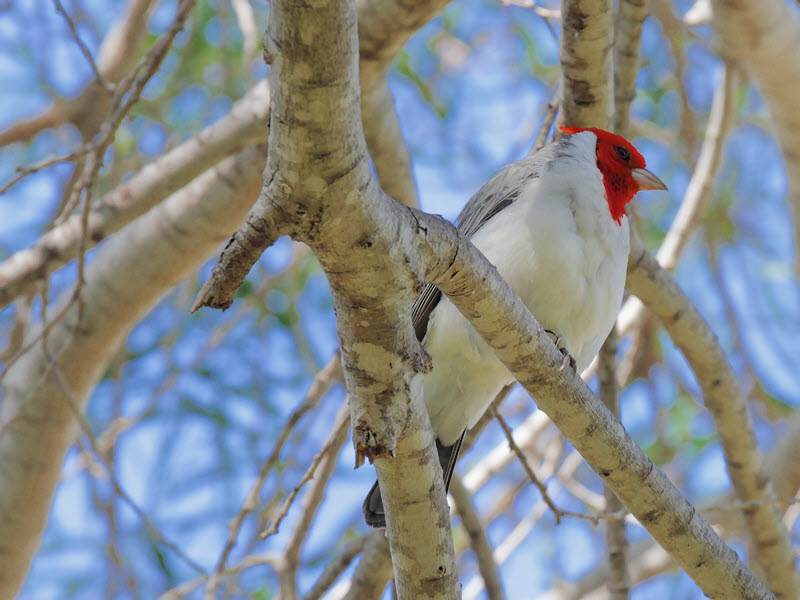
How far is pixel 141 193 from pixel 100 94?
1590 millimetres

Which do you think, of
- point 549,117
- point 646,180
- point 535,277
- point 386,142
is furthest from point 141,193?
point 646,180

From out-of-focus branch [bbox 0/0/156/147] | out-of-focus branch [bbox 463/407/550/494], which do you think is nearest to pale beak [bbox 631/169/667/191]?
out-of-focus branch [bbox 463/407/550/494]

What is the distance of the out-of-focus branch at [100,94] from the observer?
167 inches

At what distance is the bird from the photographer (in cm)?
276

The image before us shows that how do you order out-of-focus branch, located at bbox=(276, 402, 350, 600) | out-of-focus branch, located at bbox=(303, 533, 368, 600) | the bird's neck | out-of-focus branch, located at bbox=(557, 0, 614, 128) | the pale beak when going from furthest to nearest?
the pale beak
out-of-focus branch, located at bbox=(276, 402, 350, 600)
out-of-focus branch, located at bbox=(303, 533, 368, 600)
the bird's neck
out-of-focus branch, located at bbox=(557, 0, 614, 128)

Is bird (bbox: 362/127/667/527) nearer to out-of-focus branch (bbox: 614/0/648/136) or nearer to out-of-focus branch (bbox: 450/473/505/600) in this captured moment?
out-of-focus branch (bbox: 614/0/648/136)

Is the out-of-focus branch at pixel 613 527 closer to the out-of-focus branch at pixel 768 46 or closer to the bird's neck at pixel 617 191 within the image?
the bird's neck at pixel 617 191

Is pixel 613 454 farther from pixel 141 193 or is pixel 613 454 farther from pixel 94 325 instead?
pixel 94 325

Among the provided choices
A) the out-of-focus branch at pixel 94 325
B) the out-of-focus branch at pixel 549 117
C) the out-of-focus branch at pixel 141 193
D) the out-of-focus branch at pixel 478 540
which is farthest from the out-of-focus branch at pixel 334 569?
the out-of-focus branch at pixel 549 117

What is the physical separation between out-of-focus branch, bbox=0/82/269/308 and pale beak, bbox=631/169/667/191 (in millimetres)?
1617

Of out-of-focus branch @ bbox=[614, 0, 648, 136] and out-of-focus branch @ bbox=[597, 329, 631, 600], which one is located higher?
out-of-focus branch @ bbox=[614, 0, 648, 136]

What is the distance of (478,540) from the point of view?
11.3 feet

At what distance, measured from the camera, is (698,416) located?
5566mm

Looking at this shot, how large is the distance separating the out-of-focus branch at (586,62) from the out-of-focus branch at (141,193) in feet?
3.40
